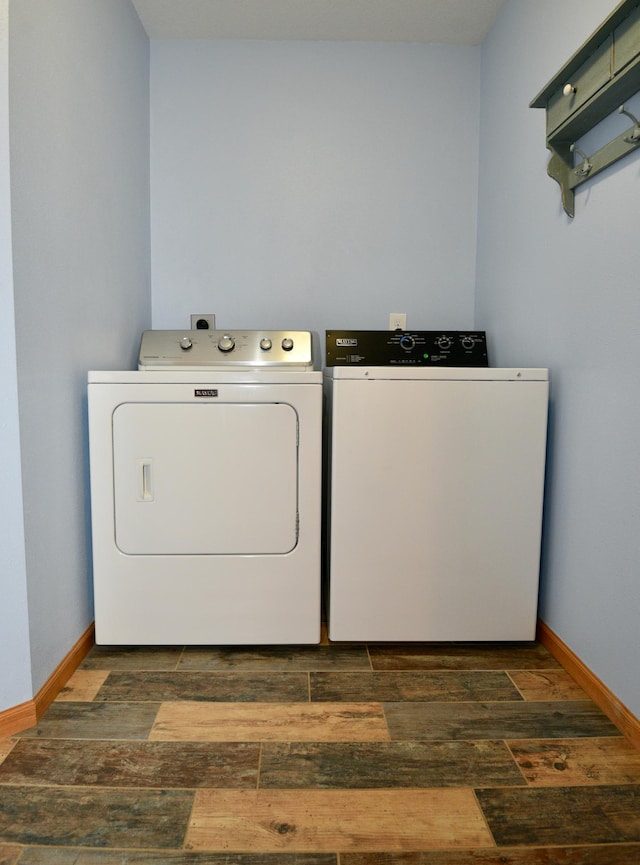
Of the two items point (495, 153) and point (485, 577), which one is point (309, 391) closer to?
point (485, 577)

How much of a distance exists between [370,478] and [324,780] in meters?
0.78

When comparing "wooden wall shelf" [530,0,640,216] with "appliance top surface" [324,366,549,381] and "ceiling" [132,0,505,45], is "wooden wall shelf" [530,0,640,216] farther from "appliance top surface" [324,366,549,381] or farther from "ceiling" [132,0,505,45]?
"ceiling" [132,0,505,45]

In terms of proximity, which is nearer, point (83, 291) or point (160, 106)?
point (83, 291)

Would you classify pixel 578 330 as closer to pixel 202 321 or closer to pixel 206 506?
pixel 206 506

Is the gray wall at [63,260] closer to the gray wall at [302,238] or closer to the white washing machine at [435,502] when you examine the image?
the gray wall at [302,238]

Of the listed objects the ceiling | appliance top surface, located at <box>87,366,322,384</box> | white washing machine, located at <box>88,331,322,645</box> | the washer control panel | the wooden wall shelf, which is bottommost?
white washing machine, located at <box>88,331,322,645</box>

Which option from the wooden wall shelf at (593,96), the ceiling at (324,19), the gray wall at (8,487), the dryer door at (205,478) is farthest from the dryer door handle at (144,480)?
the ceiling at (324,19)

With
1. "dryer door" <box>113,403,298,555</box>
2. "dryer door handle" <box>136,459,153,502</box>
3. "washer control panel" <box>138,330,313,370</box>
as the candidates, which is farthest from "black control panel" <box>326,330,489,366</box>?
"dryer door handle" <box>136,459,153,502</box>

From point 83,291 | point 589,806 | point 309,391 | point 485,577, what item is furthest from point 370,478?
point 83,291

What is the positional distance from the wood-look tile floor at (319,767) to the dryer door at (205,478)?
37cm

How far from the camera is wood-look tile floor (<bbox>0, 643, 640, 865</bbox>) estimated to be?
41.5 inches

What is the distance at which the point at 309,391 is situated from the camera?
1699 millimetres

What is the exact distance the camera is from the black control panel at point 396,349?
2.03 meters

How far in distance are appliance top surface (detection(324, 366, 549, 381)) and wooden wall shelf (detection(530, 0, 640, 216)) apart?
0.47 metres
